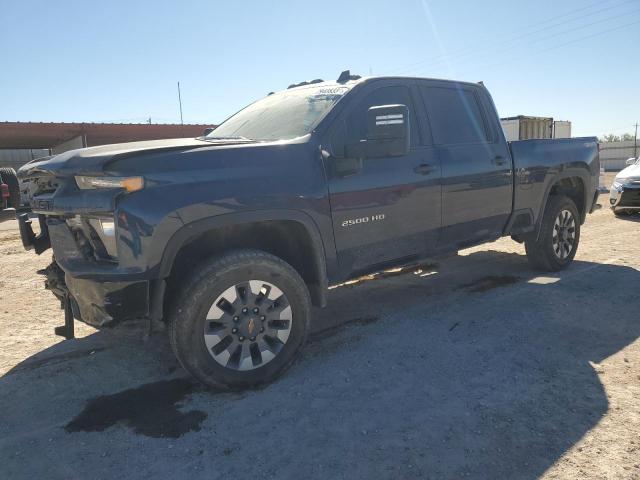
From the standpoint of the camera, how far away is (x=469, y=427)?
2.58 meters

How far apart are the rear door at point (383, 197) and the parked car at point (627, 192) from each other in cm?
769

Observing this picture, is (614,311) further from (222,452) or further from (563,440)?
(222,452)

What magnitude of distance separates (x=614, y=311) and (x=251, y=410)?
3372 mm

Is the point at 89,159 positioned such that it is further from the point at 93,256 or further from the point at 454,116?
the point at 454,116

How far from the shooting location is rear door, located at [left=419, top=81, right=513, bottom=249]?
429 centimetres

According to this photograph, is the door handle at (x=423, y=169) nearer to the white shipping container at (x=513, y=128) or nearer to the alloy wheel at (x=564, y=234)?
the alloy wheel at (x=564, y=234)

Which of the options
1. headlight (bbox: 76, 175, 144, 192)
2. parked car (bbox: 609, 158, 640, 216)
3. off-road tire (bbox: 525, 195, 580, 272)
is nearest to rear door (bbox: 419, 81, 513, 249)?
off-road tire (bbox: 525, 195, 580, 272)

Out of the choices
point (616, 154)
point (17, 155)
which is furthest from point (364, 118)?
point (616, 154)

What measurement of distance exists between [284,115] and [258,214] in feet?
4.02

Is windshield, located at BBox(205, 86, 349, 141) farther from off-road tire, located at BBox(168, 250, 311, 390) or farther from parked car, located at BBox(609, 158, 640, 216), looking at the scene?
parked car, located at BBox(609, 158, 640, 216)

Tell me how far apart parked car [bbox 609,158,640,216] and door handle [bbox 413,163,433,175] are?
782 centimetres

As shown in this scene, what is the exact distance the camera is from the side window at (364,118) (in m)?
3.55

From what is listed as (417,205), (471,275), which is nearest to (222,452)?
(417,205)

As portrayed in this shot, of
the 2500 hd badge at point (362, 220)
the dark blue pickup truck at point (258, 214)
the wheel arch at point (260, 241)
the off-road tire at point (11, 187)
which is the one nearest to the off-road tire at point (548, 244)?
the dark blue pickup truck at point (258, 214)
